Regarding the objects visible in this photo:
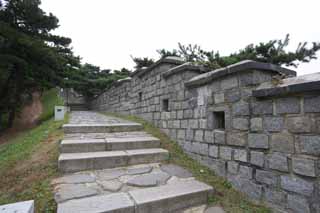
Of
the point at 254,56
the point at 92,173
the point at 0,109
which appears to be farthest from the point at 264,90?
the point at 0,109

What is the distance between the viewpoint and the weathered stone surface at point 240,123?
77.9 inches

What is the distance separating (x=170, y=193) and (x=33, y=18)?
908cm

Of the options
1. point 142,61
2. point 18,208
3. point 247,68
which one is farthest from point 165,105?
point 142,61

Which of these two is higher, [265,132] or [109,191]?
[265,132]

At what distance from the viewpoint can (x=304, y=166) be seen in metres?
1.48

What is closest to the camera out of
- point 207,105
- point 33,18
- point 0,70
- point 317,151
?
point 317,151

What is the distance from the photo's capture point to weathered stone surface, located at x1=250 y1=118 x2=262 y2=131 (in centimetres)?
185

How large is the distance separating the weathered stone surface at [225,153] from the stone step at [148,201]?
44cm

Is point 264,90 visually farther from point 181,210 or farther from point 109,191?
point 109,191

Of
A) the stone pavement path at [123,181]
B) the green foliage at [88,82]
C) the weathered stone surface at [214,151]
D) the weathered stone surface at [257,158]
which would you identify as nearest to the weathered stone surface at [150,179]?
the stone pavement path at [123,181]

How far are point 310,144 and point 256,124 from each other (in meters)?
0.50

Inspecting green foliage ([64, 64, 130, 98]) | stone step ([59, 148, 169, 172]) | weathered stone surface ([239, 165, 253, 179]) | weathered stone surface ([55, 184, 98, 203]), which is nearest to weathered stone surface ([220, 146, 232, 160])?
weathered stone surface ([239, 165, 253, 179])

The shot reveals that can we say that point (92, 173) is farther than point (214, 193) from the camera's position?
Yes

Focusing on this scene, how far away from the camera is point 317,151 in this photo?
1.41 m
